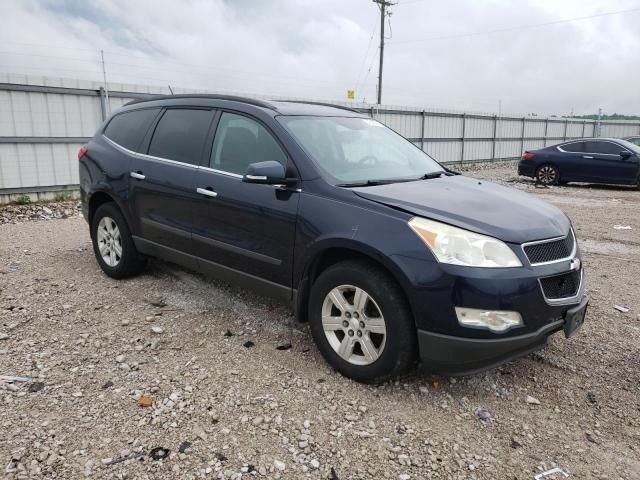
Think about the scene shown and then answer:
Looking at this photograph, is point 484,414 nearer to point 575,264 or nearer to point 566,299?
point 566,299

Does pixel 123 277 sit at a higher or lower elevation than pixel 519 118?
lower

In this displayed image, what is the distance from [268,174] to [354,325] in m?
1.11

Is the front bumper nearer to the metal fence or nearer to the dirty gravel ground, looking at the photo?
the dirty gravel ground

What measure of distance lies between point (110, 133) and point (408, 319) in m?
3.82

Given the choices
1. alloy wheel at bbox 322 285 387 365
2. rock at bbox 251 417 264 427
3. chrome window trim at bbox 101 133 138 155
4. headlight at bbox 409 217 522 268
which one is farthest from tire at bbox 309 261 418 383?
chrome window trim at bbox 101 133 138 155

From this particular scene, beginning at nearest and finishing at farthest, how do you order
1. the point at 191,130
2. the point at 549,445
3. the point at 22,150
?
the point at 549,445
the point at 191,130
the point at 22,150

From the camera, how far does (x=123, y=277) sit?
16.6ft

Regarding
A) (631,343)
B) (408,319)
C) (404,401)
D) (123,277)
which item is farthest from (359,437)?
(123,277)

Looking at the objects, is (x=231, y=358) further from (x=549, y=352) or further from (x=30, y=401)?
(x=549, y=352)

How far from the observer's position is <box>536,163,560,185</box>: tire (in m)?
14.4

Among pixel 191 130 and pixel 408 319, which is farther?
pixel 191 130

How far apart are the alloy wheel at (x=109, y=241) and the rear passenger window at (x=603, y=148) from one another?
43.2 ft

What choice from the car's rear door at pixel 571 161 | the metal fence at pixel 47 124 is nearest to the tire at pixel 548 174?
the car's rear door at pixel 571 161

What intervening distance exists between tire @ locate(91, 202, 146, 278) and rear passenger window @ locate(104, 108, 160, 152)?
0.64m
